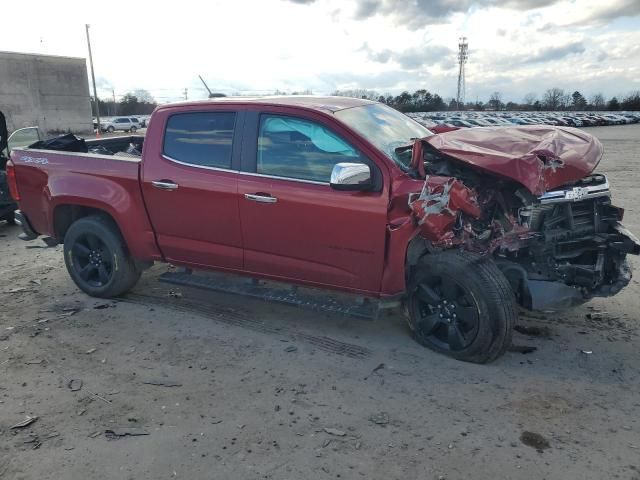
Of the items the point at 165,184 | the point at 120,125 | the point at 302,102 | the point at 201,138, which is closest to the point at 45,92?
the point at 120,125

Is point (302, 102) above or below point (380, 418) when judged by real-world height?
above

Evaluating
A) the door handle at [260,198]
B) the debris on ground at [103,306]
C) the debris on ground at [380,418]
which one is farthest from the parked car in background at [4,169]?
the debris on ground at [380,418]

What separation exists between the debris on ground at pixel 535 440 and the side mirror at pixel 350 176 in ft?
6.20

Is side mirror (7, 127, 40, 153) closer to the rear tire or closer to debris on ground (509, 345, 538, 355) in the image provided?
the rear tire

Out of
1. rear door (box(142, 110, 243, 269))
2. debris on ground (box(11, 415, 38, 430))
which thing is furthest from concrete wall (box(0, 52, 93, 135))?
debris on ground (box(11, 415, 38, 430))

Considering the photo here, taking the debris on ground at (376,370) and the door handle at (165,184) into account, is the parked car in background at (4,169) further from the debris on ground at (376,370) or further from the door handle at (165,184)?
the debris on ground at (376,370)

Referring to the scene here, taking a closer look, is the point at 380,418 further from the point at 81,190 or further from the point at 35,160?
the point at 35,160

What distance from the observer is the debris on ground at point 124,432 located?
3.23 metres

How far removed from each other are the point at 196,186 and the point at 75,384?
179 cm

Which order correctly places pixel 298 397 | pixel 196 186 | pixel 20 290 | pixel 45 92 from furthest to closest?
pixel 45 92, pixel 20 290, pixel 196 186, pixel 298 397

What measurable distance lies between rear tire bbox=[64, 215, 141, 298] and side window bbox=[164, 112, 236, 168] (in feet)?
3.61

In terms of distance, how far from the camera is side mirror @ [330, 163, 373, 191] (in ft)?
12.1

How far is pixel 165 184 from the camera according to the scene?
186 inches

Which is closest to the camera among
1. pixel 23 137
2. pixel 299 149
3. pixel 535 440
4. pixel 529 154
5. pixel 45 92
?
pixel 535 440
